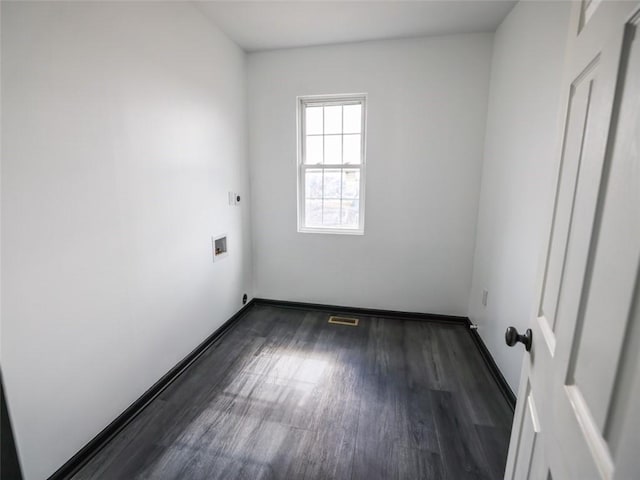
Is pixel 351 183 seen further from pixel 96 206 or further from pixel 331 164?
pixel 96 206

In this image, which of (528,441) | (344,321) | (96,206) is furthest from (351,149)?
(528,441)

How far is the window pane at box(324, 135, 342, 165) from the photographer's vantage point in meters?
3.08

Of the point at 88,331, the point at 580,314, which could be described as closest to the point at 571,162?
the point at 580,314

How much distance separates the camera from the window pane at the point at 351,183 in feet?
10.1

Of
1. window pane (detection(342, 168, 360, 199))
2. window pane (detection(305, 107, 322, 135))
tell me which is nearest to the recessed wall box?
window pane (detection(342, 168, 360, 199))

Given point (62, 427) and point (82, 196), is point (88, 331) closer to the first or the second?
point (62, 427)

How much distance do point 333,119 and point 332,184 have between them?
25.8 inches

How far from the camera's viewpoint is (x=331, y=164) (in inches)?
123

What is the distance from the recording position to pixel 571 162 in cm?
73

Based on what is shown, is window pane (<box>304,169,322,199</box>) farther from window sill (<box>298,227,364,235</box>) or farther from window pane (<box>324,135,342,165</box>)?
window sill (<box>298,227,364,235</box>)

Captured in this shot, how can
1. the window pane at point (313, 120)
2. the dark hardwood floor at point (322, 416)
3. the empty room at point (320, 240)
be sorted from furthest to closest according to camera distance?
the window pane at point (313, 120)
the dark hardwood floor at point (322, 416)
the empty room at point (320, 240)

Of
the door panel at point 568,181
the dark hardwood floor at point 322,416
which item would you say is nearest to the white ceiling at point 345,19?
the door panel at point 568,181

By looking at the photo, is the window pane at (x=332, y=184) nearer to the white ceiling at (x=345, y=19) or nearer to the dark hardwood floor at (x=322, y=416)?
the white ceiling at (x=345, y=19)

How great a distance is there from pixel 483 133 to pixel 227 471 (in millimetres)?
3109
